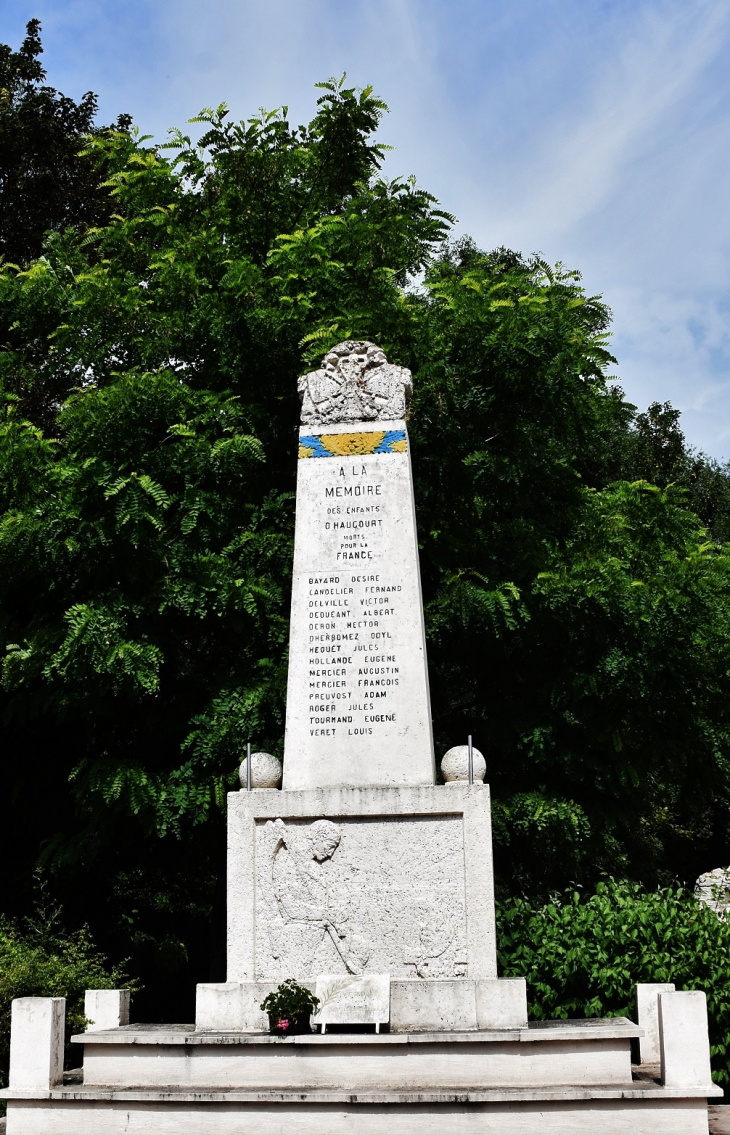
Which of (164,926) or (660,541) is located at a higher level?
(660,541)

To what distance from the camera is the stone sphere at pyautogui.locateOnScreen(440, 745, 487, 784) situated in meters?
8.98

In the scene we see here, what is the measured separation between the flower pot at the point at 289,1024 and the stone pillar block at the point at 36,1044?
4.94 feet

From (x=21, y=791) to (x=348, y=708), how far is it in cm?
758

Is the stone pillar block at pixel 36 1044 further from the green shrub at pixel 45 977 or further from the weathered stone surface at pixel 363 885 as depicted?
the green shrub at pixel 45 977

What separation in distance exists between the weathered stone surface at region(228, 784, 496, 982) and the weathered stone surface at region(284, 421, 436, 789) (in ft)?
1.19

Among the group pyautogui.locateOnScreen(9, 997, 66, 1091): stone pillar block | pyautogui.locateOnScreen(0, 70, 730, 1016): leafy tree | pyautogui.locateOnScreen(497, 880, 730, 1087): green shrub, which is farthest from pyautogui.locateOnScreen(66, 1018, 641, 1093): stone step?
pyautogui.locateOnScreen(0, 70, 730, 1016): leafy tree

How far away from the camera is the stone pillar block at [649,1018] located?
9070 mm

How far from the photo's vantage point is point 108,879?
619 inches

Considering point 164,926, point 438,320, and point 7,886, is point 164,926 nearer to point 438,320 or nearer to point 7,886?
point 7,886

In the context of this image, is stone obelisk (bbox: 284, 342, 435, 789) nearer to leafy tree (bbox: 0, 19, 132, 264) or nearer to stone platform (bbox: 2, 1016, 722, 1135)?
stone platform (bbox: 2, 1016, 722, 1135)

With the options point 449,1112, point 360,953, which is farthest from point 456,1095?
point 360,953

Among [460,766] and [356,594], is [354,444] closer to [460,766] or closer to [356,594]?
[356,594]

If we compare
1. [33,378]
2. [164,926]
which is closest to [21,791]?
[164,926]

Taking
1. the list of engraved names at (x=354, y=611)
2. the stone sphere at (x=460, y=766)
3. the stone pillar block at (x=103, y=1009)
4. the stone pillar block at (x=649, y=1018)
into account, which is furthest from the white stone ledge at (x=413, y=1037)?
the list of engraved names at (x=354, y=611)
